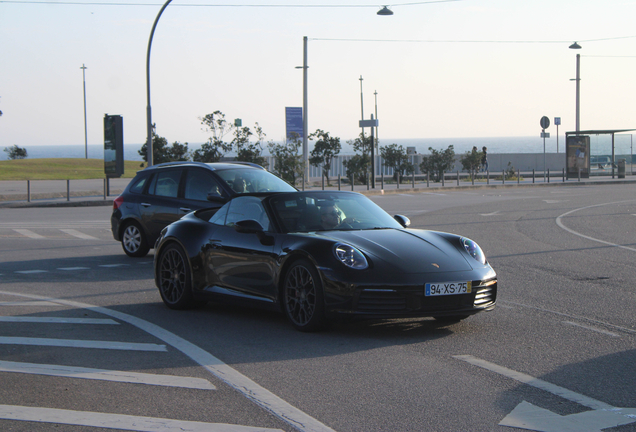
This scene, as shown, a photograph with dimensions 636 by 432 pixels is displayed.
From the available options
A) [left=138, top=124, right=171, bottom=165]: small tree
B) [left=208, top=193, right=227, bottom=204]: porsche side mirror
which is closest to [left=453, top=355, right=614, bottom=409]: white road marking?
[left=208, top=193, right=227, bottom=204]: porsche side mirror

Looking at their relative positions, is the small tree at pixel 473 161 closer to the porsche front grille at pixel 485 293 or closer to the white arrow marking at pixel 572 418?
the porsche front grille at pixel 485 293

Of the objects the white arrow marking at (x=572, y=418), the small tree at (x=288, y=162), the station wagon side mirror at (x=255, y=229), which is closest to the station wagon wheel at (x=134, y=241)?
the station wagon side mirror at (x=255, y=229)

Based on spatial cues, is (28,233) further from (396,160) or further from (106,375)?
(396,160)

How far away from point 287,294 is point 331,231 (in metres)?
0.82

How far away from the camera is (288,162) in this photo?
121ft

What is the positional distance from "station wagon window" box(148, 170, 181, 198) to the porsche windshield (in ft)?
16.4

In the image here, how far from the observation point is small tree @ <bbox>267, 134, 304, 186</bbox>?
36.9m

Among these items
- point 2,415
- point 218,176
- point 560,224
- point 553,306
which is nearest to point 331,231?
point 553,306

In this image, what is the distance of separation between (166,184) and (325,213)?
5646 millimetres

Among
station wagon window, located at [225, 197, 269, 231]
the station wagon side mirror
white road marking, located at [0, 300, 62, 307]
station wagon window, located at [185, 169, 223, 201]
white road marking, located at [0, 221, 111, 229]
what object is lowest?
white road marking, located at [0, 300, 62, 307]

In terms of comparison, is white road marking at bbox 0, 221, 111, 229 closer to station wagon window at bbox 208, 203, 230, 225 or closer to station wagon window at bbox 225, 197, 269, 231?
station wagon window at bbox 208, 203, 230, 225

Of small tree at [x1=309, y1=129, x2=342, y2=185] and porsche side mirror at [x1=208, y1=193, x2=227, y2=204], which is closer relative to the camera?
porsche side mirror at [x1=208, y1=193, x2=227, y2=204]

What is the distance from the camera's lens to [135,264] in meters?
12.2

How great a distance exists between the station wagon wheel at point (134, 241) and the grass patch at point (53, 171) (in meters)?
37.0
